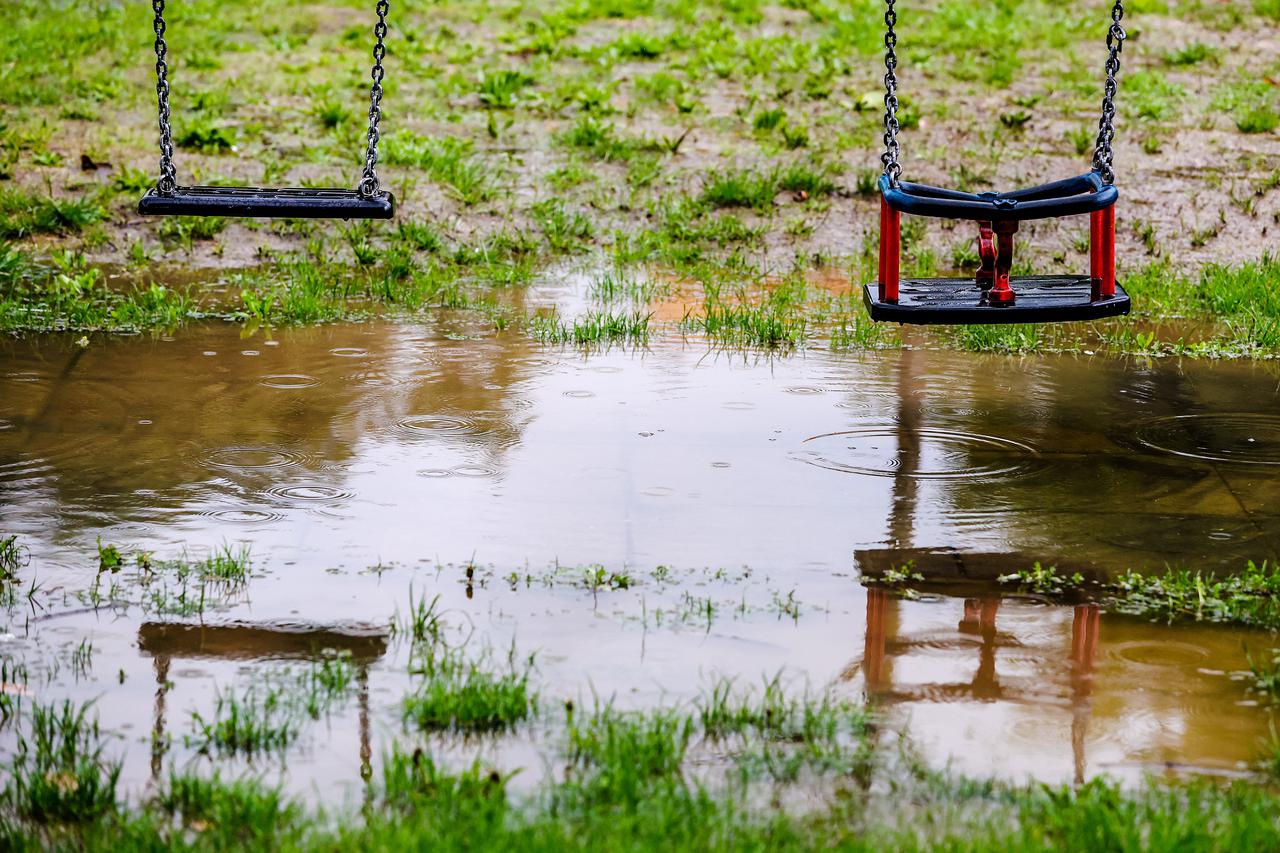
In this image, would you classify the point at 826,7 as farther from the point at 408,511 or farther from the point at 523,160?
the point at 408,511

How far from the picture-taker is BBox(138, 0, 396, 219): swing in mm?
7164

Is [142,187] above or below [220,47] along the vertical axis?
below

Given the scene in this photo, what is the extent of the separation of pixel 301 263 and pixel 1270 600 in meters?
7.20

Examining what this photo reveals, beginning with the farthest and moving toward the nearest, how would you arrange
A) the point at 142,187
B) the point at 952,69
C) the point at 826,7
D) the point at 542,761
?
the point at 826,7, the point at 952,69, the point at 142,187, the point at 542,761

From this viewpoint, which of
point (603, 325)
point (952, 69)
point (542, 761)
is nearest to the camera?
point (542, 761)

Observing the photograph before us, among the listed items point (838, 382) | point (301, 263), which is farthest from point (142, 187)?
point (838, 382)

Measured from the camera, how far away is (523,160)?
12930 mm

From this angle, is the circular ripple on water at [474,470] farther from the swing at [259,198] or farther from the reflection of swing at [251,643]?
the reflection of swing at [251,643]

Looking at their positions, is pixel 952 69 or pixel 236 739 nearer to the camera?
pixel 236 739

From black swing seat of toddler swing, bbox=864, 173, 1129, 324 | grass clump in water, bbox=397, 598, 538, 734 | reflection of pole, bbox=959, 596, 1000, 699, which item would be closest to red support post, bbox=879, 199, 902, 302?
black swing seat of toddler swing, bbox=864, 173, 1129, 324

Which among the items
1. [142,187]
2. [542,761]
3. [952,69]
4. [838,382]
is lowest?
[542,761]

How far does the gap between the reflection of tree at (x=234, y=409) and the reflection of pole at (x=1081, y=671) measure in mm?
2611

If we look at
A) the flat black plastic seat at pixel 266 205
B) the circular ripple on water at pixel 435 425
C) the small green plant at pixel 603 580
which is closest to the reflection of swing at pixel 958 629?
the small green plant at pixel 603 580

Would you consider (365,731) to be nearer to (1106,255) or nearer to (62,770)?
(62,770)
